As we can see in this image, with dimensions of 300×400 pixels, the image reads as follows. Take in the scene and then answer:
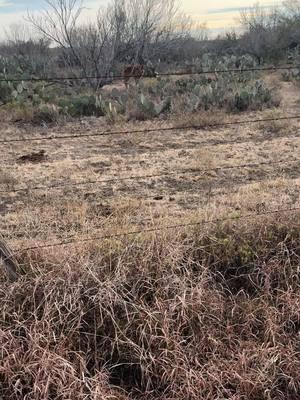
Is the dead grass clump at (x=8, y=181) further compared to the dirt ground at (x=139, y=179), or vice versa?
the dead grass clump at (x=8, y=181)

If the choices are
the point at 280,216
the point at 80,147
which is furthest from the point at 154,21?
the point at 280,216

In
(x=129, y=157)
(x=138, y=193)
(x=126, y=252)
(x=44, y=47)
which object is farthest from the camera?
(x=44, y=47)

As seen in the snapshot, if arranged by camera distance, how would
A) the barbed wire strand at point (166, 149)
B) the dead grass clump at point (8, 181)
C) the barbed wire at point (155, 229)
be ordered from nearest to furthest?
1. the barbed wire at point (155, 229)
2. the dead grass clump at point (8, 181)
3. the barbed wire strand at point (166, 149)

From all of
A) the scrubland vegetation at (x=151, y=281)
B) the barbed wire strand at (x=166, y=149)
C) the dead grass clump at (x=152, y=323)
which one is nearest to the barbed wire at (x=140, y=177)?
the scrubland vegetation at (x=151, y=281)

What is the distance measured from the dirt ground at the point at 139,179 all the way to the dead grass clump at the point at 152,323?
0.52m

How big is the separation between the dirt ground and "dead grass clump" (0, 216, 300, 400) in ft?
1.70

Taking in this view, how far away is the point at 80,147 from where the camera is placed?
9531mm

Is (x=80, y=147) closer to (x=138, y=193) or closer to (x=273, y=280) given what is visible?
(x=138, y=193)

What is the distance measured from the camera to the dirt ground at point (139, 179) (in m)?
5.33

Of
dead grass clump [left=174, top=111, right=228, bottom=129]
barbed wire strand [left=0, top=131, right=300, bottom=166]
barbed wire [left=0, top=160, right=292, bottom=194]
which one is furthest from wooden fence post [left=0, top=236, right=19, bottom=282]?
dead grass clump [left=174, top=111, right=228, bottom=129]

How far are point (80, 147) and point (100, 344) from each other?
621cm

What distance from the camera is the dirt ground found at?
5328 mm

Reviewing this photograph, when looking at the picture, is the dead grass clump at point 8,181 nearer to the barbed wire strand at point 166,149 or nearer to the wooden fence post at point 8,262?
the barbed wire strand at point 166,149

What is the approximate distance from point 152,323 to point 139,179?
3.85 meters
